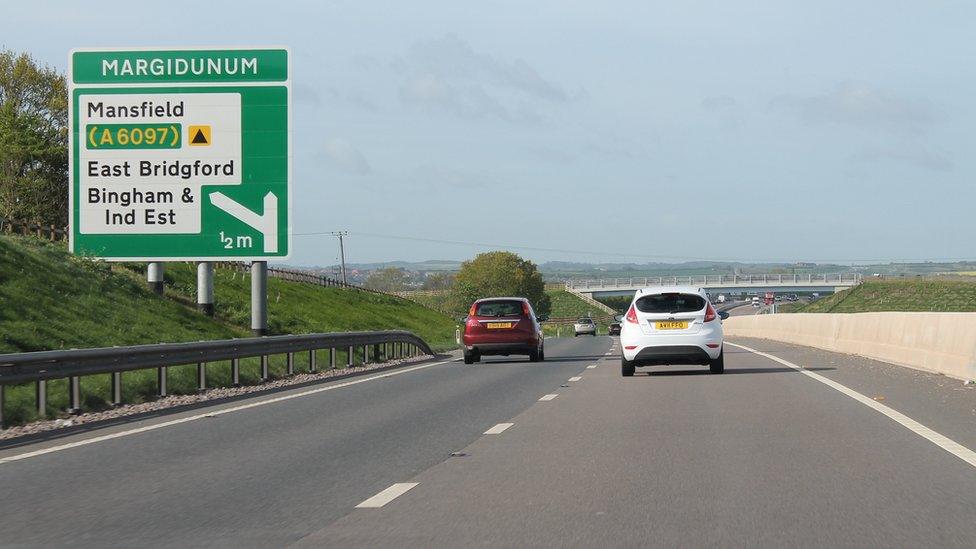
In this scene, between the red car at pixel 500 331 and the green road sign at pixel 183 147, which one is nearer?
the green road sign at pixel 183 147

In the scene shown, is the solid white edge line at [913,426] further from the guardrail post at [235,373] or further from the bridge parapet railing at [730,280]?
the bridge parapet railing at [730,280]

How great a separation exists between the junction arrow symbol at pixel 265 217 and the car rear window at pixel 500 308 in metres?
6.22

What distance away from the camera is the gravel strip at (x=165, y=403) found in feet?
47.0

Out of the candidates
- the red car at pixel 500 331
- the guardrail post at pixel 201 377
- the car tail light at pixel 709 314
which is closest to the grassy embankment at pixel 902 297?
the red car at pixel 500 331

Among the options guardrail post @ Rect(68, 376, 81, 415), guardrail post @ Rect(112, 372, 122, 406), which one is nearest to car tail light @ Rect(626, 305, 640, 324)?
guardrail post @ Rect(112, 372, 122, 406)

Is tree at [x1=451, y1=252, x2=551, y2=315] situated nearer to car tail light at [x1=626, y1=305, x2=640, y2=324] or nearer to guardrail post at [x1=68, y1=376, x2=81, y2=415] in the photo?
car tail light at [x1=626, y1=305, x2=640, y2=324]

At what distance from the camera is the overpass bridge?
170875 millimetres

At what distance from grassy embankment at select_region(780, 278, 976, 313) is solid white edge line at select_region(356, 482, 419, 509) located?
122791 mm

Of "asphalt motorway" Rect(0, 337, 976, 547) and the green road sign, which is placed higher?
the green road sign

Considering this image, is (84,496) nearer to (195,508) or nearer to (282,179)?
(195,508)

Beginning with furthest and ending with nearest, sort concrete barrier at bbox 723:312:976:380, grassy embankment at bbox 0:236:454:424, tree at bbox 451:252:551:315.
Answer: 1. tree at bbox 451:252:551:315
2. concrete barrier at bbox 723:312:976:380
3. grassy embankment at bbox 0:236:454:424

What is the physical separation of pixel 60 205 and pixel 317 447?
6771cm

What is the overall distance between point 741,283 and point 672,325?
159907 millimetres

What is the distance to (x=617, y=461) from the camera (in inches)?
423
